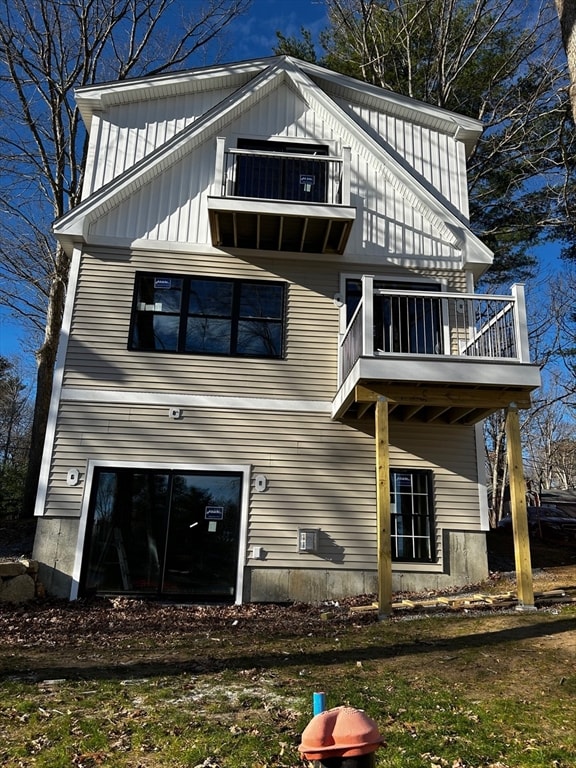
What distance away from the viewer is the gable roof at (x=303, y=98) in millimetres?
9586

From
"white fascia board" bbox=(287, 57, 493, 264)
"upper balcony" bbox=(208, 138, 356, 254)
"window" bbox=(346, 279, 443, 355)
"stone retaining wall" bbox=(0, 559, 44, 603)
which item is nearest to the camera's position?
"stone retaining wall" bbox=(0, 559, 44, 603)

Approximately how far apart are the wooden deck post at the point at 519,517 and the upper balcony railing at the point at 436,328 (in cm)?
96

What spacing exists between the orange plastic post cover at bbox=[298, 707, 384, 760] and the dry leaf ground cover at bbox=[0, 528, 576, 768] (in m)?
1.77

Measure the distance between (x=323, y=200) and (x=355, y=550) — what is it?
6.04 m

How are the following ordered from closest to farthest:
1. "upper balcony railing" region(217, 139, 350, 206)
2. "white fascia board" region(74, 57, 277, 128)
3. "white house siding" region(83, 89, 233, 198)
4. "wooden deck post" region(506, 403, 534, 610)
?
1. "wooden deck post" region(506, 403, 534, 610)
2. "upper balcony railing" region(217, 139, 350, 206)
3. "white house siding" region(83, 89, 233, 198)
4. "white fascia board" region(74, 57, 277, 128)

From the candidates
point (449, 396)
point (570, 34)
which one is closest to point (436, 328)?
point (449, 396)

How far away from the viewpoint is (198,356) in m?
9.20

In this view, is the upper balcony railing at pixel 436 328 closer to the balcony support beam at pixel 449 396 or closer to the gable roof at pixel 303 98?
the balcony support beam at pixel 449 396

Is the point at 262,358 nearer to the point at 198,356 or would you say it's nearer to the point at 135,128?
the point at 198,356

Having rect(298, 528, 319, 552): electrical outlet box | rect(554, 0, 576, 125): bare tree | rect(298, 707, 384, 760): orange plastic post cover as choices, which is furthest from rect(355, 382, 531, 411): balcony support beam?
rect(298, 707, 384, 760): orange plastic post cover

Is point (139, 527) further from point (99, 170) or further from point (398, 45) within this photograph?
point (398, 45)

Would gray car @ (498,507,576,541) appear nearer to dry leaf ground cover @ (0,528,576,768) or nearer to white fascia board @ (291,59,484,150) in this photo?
dry leaf ground cover @ (0,528,576,768)

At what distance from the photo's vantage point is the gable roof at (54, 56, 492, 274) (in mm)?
9586

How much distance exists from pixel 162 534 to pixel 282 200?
5662 millimetres
